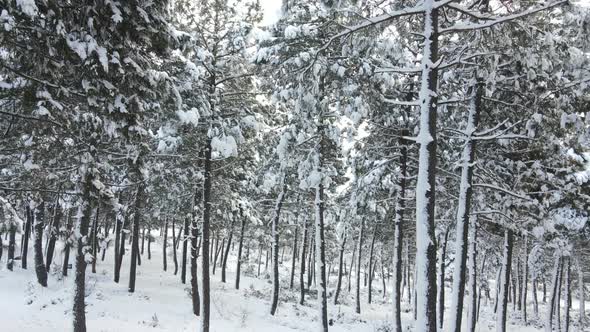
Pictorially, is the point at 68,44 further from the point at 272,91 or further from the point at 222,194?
the point at 222,194

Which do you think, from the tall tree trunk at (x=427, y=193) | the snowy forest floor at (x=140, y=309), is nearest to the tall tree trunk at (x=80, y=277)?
the snowy forest floor at (x=140, y=309)

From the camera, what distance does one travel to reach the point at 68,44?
6656 mm

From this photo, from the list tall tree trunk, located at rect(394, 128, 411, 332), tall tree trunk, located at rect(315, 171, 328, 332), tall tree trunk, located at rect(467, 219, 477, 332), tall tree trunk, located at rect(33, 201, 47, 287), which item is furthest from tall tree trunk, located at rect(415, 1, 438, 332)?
tall tree trunk, located at rect(33, 201, 47, 287)

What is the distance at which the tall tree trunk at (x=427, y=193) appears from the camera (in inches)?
276

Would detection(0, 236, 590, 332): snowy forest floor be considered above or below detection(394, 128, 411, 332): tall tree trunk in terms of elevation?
below

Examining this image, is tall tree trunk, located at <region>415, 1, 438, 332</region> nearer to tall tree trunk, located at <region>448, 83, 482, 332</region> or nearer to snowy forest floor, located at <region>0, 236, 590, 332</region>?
tall tree trunk, located at <region>448, 83, 482, 332</region>

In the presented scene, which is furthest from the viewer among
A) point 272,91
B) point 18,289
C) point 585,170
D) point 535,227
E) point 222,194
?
point 18,289

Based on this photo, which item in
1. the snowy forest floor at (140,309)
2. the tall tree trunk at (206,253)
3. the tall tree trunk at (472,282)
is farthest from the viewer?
the tall tree trunk at (472,282)

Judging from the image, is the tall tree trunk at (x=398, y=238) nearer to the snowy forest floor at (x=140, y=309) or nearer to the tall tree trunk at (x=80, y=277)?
the snowy forest floor at (x=140, y=309)

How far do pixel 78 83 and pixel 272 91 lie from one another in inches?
231

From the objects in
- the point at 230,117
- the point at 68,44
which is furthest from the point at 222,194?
the point at 68,44

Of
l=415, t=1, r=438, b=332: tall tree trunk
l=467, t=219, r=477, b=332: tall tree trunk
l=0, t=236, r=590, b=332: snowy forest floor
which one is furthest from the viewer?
l=467, t=219, r=477, b=332: tall tree trunk

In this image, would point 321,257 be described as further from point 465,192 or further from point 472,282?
point 472,282

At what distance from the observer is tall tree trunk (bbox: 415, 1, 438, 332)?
700 cm
